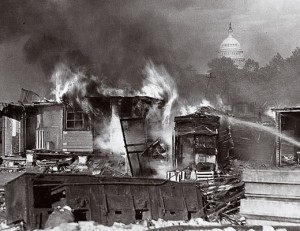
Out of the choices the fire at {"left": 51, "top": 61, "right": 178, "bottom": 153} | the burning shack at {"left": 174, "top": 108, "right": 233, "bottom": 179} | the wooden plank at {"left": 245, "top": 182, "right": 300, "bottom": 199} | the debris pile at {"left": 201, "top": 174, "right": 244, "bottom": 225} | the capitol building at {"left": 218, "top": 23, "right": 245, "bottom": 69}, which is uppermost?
the capitol building at {"left": 218, "top": 23, "right": 245, "bottom": 69}

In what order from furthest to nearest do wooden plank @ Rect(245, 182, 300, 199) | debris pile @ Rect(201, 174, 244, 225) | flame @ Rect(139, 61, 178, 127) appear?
flame @ Rect(139, 61, 178, 127) < debris pile @ Rect(201, 174, 244, 225) < wooden plank @ Rect(245, 182, 300, 199)

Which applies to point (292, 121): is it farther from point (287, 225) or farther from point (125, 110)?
point (287, 225)

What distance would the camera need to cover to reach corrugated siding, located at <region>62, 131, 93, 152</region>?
26609mm

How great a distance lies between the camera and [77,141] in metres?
26.8

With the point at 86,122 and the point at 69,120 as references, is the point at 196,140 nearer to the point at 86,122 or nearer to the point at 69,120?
the point at 86,122

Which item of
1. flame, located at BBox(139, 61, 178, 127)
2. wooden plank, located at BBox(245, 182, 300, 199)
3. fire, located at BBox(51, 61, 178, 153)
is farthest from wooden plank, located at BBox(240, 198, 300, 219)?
flame, located at BBox(139, 61, 178, 127)

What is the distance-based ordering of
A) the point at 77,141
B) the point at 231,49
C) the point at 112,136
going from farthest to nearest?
the point at 231,49 < the point at 77,141 < the point at 112,136

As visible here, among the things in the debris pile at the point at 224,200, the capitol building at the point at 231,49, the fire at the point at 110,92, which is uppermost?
the capitol building at the point at 231,49

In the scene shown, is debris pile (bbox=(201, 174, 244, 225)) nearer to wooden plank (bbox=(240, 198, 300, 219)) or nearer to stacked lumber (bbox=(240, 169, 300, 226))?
wooden plank (bbox=(240, 198, 300, 219))

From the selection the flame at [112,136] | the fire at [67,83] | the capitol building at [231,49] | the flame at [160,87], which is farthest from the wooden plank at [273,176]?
the capitol building at [231,49]

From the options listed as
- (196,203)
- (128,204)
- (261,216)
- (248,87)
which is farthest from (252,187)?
(248,87)

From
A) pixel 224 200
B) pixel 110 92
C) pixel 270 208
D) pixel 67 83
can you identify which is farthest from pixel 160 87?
pixel 270 208

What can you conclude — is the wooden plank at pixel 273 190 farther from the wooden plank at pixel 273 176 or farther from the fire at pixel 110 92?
the fire at pixel 110 92

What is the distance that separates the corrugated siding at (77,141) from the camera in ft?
87.3
